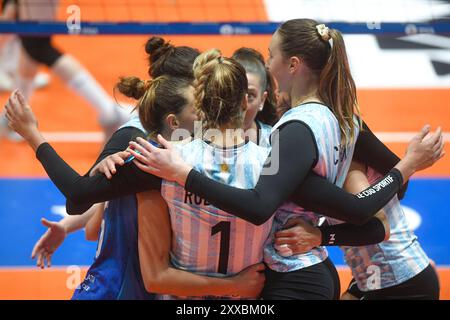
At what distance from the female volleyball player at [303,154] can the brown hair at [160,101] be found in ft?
0.79

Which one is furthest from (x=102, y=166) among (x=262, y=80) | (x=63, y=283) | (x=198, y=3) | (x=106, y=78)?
(x=198, y=3)

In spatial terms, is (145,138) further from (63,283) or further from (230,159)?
(63,283)

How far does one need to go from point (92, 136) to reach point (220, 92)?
4167 millimetres

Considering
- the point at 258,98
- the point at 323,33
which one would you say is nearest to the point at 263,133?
the point at 258,98

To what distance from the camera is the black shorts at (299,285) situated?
2.94 meters

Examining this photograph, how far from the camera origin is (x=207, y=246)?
2.91 meters

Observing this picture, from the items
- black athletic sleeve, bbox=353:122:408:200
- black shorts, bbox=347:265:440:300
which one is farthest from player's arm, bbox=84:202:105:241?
black shorts, bbox=347:265:440:300

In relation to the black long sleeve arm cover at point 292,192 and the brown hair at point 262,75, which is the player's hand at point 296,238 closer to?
the black long sleeve arm cover at point 292,192

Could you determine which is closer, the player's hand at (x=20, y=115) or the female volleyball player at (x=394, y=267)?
the player's hand at (x=20, y=115)

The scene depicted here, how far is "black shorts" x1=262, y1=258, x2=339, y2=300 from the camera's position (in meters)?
2.94

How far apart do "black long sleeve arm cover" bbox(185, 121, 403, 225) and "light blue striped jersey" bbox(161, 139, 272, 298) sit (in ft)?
0.30

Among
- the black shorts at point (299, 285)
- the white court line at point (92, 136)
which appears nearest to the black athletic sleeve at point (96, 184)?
the black shorts at point (299, 285)

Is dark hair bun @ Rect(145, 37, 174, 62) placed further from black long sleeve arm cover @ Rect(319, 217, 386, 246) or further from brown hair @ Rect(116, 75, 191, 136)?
black long sleeve arm cover @ Rect(319, 217, 386, 246)

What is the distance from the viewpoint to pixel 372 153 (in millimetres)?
3266
